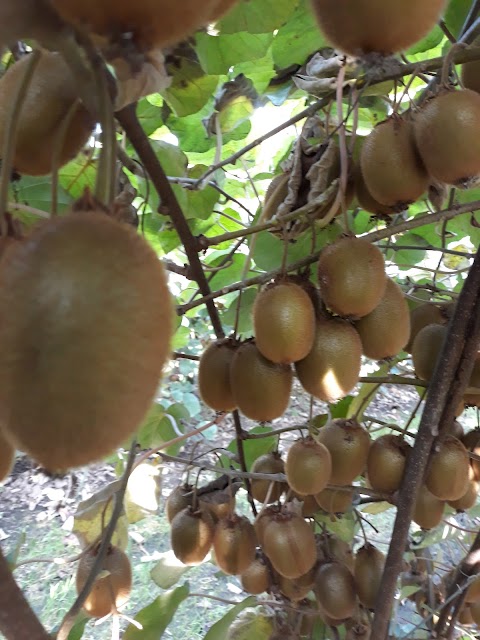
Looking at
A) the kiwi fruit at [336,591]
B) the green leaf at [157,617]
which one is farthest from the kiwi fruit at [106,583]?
the kiwi fruit at [336,591]

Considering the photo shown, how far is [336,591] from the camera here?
894mm

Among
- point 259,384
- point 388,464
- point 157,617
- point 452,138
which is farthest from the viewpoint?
point 157,617

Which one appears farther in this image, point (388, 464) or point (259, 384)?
point (388, 464)

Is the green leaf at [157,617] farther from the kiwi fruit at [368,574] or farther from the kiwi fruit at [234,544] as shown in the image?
the kiwi fruit at [368,574]

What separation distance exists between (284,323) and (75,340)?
0.41m

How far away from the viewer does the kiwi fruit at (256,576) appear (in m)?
0.97

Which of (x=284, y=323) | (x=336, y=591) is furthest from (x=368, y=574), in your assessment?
(x=284, y=323)

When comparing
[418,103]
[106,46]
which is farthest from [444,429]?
[106,46]

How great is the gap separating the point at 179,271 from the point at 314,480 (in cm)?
34

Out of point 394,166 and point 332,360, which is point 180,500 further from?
point 394,166

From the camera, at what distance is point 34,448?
10.7 inches

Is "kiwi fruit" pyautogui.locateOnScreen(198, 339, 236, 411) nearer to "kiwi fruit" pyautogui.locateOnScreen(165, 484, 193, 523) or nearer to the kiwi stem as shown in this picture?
"kiwi fruit" pyautogui.locateOnScreen(165, 484, 193, 523)

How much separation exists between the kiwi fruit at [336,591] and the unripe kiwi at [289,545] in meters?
0.05

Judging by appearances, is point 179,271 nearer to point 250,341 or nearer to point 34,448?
point 250,341
